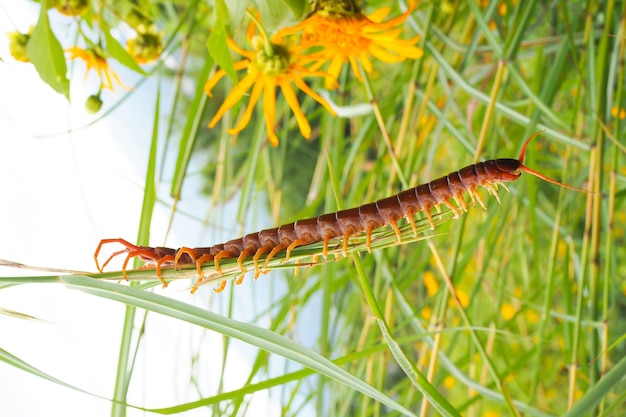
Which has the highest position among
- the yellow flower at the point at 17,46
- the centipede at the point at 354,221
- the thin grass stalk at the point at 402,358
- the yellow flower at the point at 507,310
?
the yellow flower at the point at 507,310

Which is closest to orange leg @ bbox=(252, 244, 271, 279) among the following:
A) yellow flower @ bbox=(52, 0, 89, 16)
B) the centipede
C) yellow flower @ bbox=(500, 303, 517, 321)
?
the centipede

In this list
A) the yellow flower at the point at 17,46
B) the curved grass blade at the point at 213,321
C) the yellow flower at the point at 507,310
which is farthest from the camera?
the yellow flower at the point at 507,310

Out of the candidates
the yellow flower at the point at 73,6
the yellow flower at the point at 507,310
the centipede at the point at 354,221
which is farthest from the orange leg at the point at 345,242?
the yellow flower at the point at 507,310

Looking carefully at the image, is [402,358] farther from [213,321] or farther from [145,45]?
[145,45]

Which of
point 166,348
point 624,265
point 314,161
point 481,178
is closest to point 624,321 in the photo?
point 624,265

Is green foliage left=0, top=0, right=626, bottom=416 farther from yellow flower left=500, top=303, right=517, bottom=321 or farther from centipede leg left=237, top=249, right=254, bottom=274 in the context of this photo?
yellow flower left=500, top=303, right=517, bottom=321

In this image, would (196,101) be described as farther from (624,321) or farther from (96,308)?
(624,321)

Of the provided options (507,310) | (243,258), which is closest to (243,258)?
(243,258)

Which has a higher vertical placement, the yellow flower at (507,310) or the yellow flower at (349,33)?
the yellow flower at (507,310)

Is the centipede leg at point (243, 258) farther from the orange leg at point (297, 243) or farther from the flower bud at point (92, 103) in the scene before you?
the flower bud at point (92, 103)
